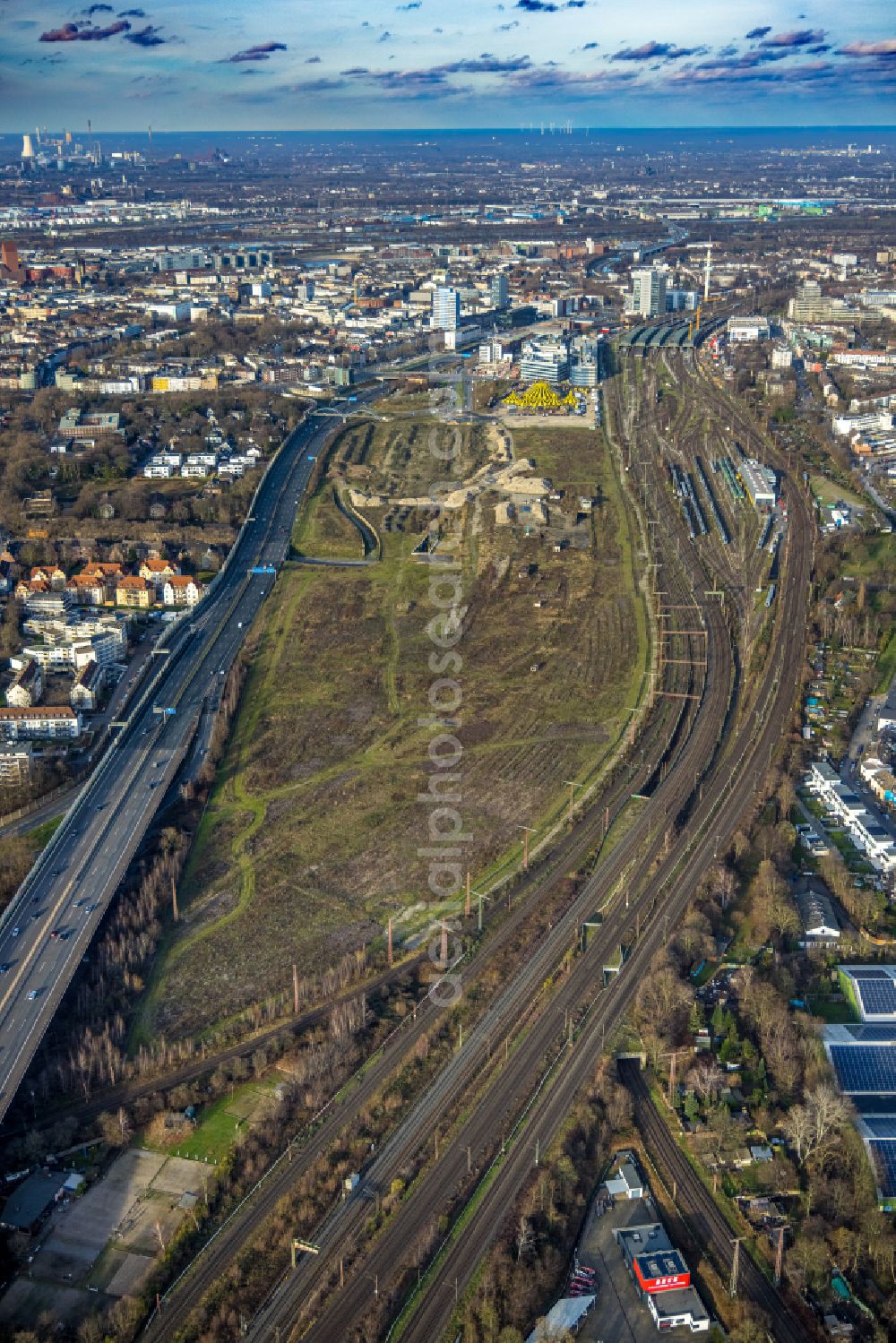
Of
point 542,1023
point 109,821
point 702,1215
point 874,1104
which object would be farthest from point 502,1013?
point 109,821

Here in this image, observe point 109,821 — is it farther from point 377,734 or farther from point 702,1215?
point 702,1215

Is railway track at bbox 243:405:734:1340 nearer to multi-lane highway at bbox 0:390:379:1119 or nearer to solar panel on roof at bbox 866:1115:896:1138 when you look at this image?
solar panel on roof at bbox 866:1115:896:1138

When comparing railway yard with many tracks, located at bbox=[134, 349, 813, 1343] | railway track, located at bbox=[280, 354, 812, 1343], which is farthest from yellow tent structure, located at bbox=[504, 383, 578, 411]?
railway track, located at bbox=[280, 354, 812, 1343]

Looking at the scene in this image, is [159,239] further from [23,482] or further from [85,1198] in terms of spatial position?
[85,1198]

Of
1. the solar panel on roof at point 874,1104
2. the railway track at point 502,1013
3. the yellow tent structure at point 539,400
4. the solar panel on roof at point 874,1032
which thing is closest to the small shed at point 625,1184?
the railway track at point 502,1013

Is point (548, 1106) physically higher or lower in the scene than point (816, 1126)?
A: lower

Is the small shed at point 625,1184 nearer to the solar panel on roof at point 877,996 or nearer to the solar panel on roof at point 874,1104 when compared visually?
the solar panel on roof at point 874,1104
